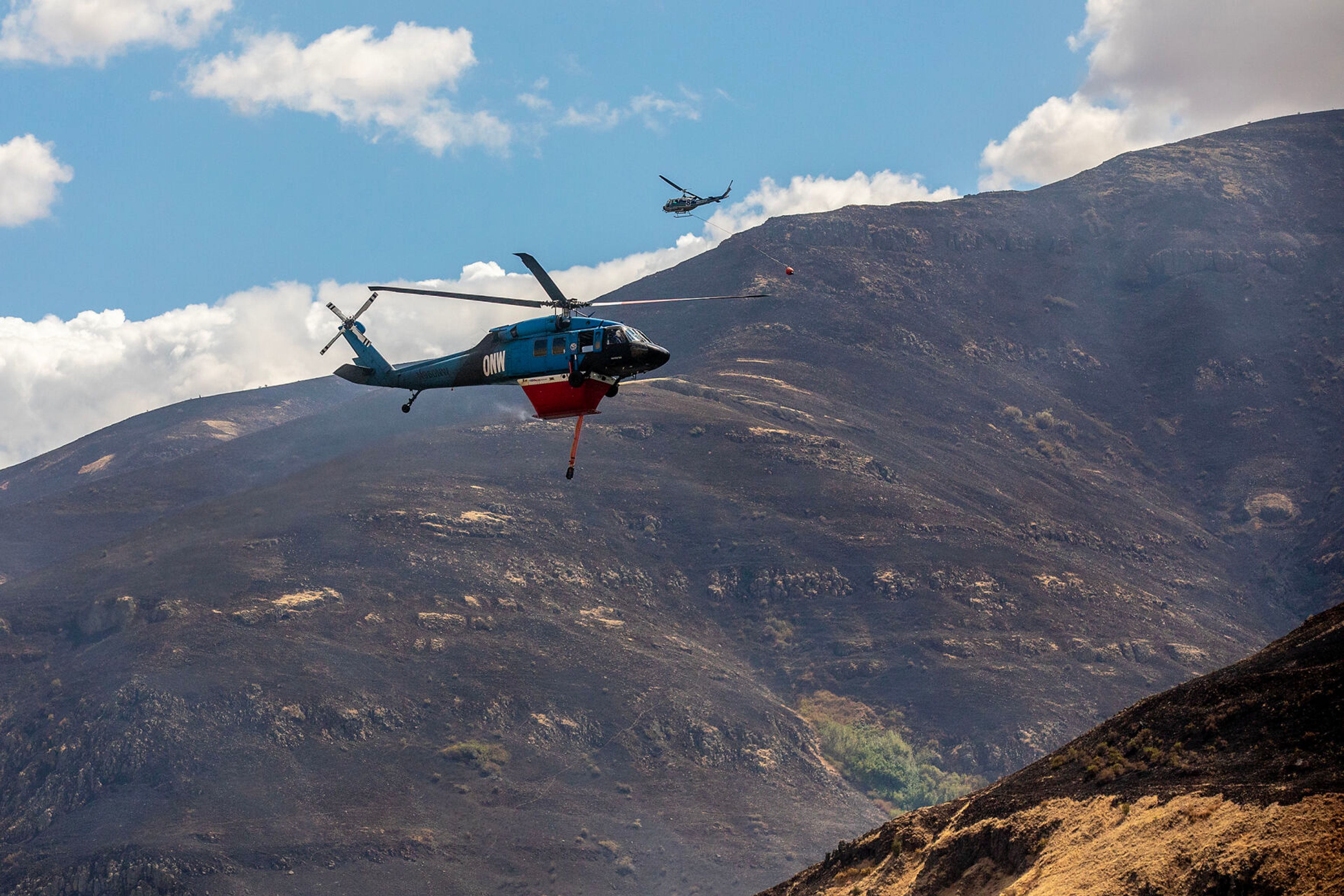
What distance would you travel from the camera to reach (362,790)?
5413 inches

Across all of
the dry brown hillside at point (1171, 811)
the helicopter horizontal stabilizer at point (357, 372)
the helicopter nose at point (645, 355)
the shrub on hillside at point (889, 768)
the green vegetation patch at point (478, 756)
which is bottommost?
the shrub on hillside at point (889, 768)

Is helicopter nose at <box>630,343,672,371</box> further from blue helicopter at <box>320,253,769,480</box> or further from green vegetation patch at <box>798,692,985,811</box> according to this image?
green vegetation patch at <box>798,692,985,811</box>

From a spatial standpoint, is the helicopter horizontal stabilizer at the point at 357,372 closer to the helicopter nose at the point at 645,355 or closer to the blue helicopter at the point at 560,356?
the blue helicopter at the point at 560,356

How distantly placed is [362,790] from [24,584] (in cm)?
7172

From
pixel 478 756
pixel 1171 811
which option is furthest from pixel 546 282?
pixel 478 756

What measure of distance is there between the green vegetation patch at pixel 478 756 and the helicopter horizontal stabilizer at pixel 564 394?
4214 inches

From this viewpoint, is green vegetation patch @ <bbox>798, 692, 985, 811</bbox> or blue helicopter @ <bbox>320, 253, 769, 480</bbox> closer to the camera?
blue helicopter @ <bbox>320, 253, 769, 480</bbox>

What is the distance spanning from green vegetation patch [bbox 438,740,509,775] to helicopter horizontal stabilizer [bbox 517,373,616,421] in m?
107

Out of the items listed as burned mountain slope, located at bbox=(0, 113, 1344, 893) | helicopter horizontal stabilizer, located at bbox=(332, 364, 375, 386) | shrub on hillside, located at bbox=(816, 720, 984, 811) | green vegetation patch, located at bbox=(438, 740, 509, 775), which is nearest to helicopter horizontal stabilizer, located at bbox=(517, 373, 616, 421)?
helicopter horizontal stabilizer, located at bbox=(332, 364, 375, 386)

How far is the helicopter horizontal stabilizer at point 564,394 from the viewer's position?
145 ft

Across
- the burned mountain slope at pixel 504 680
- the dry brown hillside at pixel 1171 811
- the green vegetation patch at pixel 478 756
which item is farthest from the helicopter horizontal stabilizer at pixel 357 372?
the green vegetation patch at pixel 478 756

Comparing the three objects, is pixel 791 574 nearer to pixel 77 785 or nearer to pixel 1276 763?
pixel 77 785

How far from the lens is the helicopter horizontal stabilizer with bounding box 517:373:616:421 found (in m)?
44.2

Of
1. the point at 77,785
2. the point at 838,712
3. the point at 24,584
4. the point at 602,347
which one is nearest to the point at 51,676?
the point at 77,785
